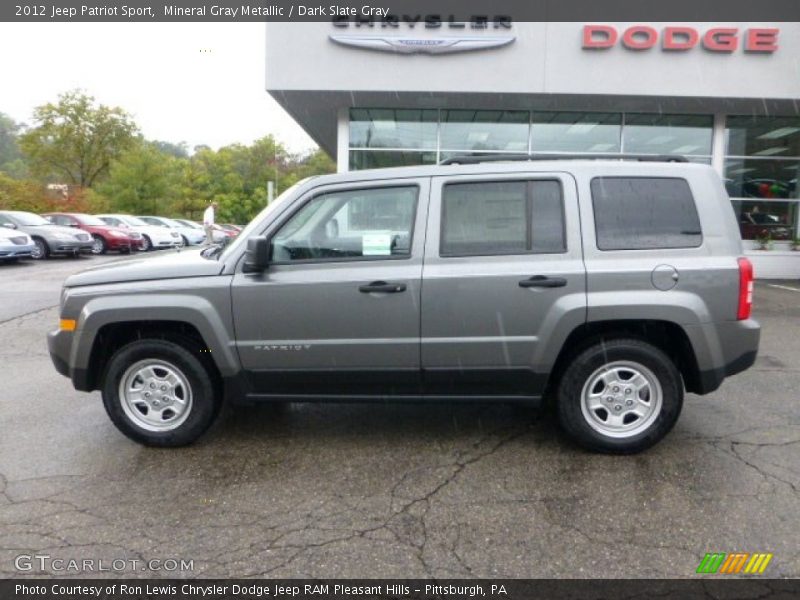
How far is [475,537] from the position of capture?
3.09 meters

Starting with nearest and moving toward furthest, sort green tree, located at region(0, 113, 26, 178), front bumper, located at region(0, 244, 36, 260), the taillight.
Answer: the taillight → front bumper, located at region(0, 244, 36, 260) → green tree, located at region(0, 113, 26, 178)

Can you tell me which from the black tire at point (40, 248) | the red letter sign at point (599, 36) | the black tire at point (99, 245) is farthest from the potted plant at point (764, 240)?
the black tire at point (99, 245)

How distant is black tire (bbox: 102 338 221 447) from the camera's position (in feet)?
13.4

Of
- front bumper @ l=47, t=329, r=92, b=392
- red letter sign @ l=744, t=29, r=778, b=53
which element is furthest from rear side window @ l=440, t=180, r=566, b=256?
red letter sign @ l=744, t=29, r=778, b=53

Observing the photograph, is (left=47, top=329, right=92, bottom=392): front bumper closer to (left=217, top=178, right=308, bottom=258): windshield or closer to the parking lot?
the parking lot

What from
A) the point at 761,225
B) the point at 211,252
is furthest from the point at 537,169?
the point at 761,225

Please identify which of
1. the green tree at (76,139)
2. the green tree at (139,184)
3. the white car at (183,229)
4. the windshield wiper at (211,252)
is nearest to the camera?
the windshield wiper at (211,252)

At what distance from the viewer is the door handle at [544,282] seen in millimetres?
3859

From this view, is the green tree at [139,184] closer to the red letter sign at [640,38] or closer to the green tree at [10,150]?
the green tree at [10,150]

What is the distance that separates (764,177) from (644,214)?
1334 cm

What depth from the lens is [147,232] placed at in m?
24.5

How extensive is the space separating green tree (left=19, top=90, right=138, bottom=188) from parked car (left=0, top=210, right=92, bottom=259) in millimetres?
31602

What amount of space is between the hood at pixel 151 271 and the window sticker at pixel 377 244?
96 centimetres

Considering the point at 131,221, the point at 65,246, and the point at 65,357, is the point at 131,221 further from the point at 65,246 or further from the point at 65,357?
the point at 65,357
